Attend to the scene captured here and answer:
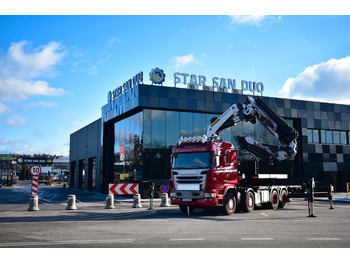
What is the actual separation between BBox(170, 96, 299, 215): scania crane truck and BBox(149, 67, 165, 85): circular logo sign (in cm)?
1359

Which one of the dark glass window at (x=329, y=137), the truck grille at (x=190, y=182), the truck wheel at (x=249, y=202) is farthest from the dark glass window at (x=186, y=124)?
the dark glass window at (x=329, y=137)

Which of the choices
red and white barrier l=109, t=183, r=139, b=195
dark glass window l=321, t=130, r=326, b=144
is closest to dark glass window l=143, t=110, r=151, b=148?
red and white barrier l=109, t=183, r=139, b=195

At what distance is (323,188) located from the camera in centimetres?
1998

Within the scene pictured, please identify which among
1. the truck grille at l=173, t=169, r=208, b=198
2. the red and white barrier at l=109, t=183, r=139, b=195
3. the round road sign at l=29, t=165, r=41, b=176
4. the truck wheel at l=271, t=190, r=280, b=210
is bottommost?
the truck wheel at l=271, t=190, r=280, b=210

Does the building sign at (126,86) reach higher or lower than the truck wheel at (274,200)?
higher

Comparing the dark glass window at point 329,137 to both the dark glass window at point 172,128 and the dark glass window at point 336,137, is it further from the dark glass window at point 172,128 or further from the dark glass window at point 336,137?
the dark glass window at point 172,128

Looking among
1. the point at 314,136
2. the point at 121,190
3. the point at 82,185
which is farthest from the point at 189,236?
the point at 82,185

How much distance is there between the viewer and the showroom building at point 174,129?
32.2 m

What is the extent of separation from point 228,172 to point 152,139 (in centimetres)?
1645

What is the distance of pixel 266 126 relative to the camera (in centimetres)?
1958

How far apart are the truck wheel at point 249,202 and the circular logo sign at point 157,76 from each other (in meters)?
17.8

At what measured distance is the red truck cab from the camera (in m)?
15.2

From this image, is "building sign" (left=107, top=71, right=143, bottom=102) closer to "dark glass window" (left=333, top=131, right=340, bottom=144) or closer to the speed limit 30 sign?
the speed limit 30 sign
